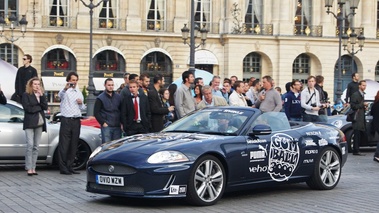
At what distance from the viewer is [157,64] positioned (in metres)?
55.4

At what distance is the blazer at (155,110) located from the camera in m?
15.6

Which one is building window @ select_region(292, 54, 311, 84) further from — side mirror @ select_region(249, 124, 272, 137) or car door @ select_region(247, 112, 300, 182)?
side mirror @ select_region(249, 124, 272, 137)

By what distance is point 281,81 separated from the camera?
57.7 metres

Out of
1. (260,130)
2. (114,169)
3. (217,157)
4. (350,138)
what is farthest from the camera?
(350,138)

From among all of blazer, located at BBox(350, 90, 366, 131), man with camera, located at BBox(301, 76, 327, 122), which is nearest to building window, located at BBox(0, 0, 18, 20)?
blazer, located at BBox(350, 90, 366, 131)

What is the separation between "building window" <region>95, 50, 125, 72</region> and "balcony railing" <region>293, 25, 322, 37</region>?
13.2 m

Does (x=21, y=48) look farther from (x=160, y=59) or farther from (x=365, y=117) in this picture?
(x=365, y=117)

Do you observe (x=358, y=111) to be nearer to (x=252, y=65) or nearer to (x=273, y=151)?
(x=273, y=151)

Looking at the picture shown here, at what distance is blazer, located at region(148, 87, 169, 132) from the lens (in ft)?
51.3

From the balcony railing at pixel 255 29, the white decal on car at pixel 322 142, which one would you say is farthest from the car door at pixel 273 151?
the balcony railing at pixel 255 29

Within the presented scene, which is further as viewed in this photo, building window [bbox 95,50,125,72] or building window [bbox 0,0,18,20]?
building window [bbox 95,50,125,72]

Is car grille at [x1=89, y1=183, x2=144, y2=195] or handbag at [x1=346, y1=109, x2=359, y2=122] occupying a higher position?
handbag at [x1=346, y1=109, x2=359, y2=122]

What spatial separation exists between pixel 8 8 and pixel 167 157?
42.1m

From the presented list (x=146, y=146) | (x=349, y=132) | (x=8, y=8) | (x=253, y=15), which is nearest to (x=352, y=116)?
(x=349, y=132)
